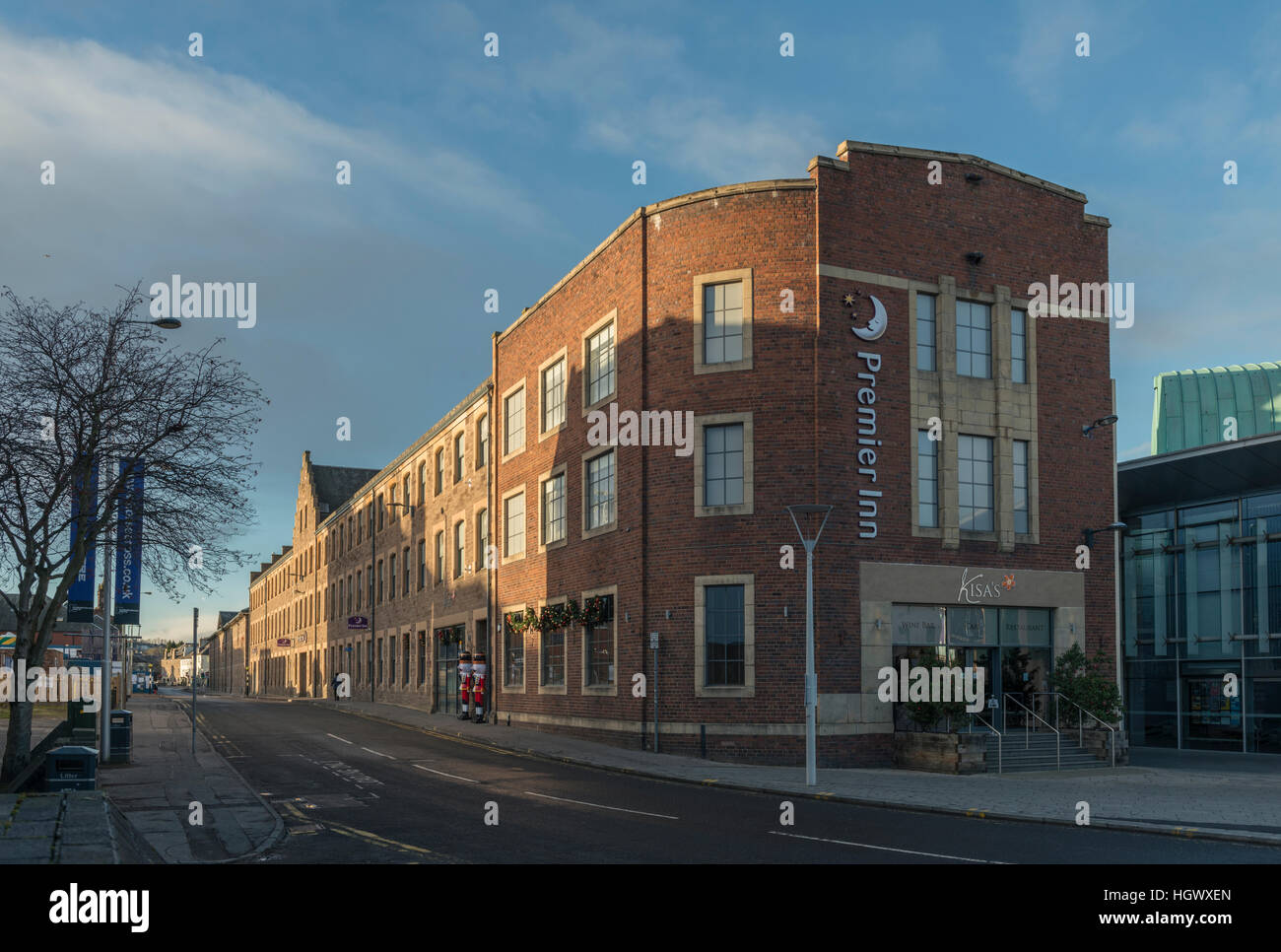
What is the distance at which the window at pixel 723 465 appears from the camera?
1099 inches

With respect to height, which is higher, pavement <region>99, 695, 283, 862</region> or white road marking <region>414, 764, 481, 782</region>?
pavement <region>99, 695, 283, 862</region>

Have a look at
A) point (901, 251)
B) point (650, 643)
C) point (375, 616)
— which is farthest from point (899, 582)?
point (375, 616)

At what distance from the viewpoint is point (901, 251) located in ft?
93.3

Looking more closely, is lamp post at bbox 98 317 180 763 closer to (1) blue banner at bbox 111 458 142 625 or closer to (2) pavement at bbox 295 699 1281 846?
(1) blue banner at bbox 111 458 142 625

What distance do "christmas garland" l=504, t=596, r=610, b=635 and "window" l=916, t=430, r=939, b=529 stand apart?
885cm

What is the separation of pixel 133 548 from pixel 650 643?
12.2 metres

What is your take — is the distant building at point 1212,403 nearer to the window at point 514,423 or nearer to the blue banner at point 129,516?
the window at point 514,423

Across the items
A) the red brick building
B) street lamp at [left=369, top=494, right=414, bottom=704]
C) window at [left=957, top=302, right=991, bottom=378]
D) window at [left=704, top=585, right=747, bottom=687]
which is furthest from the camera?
street lamp at [left=369, top=494, right=414, bottom=704]

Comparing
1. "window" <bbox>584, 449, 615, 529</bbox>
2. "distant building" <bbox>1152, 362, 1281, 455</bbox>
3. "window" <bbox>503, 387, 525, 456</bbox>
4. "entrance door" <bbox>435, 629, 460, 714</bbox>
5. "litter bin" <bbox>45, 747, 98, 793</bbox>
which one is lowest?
"entrance door" <bbox>435, 629, 460, 714</bbox>

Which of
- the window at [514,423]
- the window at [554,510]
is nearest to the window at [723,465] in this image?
the window at [554,510]

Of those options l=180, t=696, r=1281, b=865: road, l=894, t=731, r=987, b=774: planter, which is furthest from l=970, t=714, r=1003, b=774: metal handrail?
l=180, t=696, r=1281, b=865: road

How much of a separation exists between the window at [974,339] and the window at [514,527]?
16087 mm

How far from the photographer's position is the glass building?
31.4 metres
